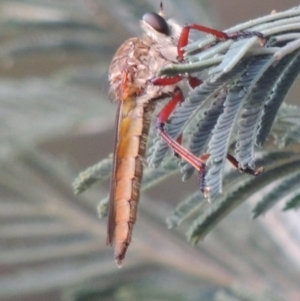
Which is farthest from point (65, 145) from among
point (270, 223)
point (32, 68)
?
point (270, 223)

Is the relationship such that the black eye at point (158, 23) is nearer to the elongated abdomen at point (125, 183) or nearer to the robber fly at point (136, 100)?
the robber fly at point (136, 100)

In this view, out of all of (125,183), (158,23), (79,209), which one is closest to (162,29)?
(158,23)

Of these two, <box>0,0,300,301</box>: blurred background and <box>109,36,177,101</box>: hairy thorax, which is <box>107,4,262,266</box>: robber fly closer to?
<box>109,36,177,101</box>: hairy thorax

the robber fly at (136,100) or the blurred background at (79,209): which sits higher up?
the robber fly at (136,100)

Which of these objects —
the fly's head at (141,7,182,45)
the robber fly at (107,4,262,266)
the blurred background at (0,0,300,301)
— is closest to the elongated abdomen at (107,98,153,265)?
the robber fly at (107,4,262,266)

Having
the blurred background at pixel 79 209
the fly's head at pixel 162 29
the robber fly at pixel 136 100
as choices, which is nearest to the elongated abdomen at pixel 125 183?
the robber fly at pixel 136 100

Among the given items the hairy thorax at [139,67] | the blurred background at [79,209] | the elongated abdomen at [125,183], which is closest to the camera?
the elongated abdomen at [125,183]
